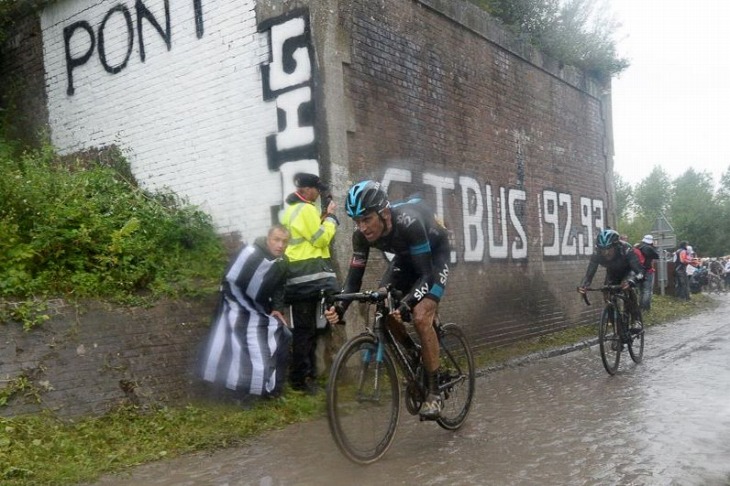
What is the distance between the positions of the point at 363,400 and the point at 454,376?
1275mm

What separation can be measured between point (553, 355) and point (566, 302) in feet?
9.42

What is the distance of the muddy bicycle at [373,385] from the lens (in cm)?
477

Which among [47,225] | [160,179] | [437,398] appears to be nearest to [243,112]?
[160,179]

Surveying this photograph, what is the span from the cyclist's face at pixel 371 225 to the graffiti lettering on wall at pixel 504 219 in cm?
368

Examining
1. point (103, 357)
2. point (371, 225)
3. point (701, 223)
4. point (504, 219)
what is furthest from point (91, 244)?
point (701, 223)

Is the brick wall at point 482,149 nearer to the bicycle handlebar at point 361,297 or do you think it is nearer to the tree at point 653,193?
the bicycle handlebar at point 361,297

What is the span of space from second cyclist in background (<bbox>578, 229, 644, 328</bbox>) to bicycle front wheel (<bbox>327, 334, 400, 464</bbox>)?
4.87 metres

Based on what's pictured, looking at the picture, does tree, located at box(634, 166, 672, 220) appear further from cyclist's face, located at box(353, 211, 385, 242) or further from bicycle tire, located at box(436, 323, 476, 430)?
A: cyclist's face, located at box(353, 211, 385, 242)

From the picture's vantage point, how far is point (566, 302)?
13648 mm

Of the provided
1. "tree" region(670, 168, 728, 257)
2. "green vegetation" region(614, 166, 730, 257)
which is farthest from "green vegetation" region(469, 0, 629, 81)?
"tree" region(670, 168, 728, 257)

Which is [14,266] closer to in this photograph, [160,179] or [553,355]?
[160,179]

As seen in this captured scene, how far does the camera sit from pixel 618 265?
9539 millimetres

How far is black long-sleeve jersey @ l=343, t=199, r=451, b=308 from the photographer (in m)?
5.29

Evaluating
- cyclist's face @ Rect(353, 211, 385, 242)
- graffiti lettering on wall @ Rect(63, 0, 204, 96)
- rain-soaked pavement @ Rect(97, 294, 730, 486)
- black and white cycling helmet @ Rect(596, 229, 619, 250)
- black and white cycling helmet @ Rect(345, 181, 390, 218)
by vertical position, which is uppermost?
graffiti lettering on wall @ Rect(63, 0, 204, 96)
